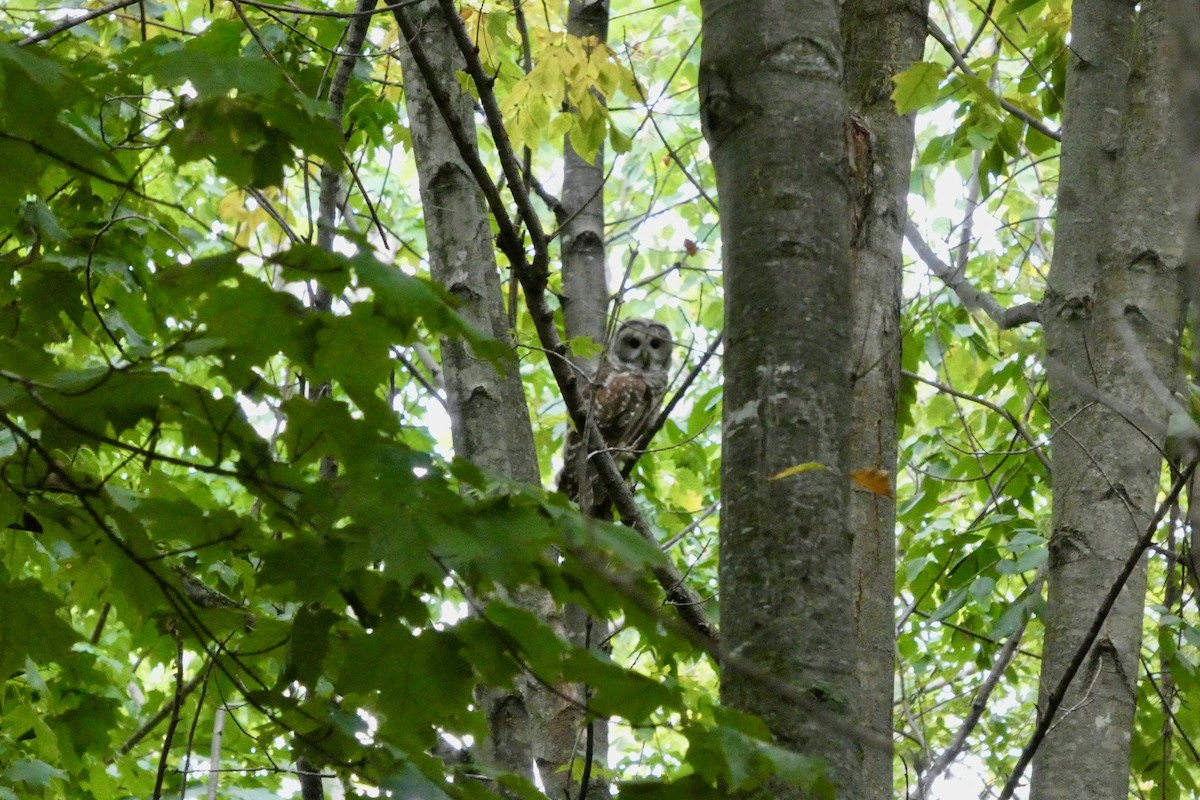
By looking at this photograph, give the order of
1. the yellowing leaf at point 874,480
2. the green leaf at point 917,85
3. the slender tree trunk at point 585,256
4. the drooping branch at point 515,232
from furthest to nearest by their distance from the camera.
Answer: the slender tree trunk at point 585,256
the green leaf at point 917,85
the drooping branch at point 515,232
the yellowing leaf at point 874,480

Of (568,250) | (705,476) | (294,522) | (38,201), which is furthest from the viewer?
(705,476)

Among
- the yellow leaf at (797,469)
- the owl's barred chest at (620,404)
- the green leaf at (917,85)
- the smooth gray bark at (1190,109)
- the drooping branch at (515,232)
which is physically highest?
the owl's barred chest at (620,404)

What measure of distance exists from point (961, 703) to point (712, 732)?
5.14 metres

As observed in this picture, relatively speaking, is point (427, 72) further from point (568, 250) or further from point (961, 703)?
point (961, 703)

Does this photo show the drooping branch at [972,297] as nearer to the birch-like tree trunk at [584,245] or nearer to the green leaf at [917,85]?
the green leaf at [917,85]

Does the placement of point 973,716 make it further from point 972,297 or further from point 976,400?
point 972,297

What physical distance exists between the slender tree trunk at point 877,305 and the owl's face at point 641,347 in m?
4.57

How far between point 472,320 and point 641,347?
14.8 feet

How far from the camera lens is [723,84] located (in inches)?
71.6

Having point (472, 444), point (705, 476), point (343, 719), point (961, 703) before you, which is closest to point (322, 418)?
point (343, 719)

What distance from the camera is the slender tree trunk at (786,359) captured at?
1514 mm

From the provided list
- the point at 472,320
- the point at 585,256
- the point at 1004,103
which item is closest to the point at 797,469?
the point at 472,320

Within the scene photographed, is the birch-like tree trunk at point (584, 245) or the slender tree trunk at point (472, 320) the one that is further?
the birch-like tree trunk at point (584, 245)

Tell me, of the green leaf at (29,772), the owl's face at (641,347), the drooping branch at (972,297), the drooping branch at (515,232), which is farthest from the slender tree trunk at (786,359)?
the owl's face at (641,347)
